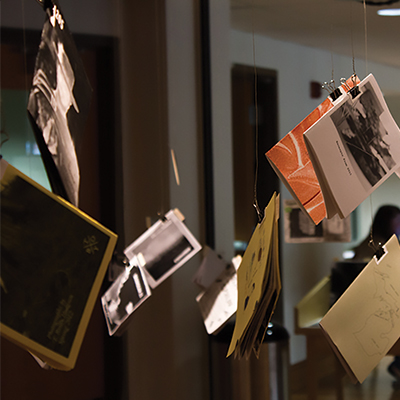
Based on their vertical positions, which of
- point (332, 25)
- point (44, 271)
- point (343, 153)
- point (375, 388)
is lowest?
point (375, 388)

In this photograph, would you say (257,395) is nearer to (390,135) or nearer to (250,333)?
(250,333)

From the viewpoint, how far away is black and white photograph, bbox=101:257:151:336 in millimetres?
989

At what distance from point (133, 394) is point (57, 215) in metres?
1.39

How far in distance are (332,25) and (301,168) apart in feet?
2.60

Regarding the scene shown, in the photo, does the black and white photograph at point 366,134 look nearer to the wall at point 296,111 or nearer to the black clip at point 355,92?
the black clip at point 355,92

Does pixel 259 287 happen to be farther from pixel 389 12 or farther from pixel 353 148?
pixel 389 12

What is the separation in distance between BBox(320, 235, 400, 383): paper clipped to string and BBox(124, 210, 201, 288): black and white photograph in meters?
0.46

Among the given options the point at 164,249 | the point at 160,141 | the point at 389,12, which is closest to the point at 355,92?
the point at 164,249

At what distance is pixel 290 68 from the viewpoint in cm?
150

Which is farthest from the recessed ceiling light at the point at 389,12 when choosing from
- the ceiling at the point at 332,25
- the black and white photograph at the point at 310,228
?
the black and white photograph at the point at 310,228

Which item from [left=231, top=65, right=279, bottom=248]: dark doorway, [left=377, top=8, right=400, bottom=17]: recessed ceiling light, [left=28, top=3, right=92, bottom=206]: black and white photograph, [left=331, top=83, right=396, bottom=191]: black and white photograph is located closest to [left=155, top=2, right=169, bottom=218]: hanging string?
[left=231, top=65, right=279, bottom=248]: dark doorway

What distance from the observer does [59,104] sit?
2.17 feet

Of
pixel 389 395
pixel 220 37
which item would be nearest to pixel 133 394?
pixel 389 395

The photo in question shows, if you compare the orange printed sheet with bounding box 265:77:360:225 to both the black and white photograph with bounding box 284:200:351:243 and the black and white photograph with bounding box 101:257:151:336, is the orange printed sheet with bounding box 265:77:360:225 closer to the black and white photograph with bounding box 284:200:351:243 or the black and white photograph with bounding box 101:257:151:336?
the black and white photograph with bounding box 101:257:151:336
